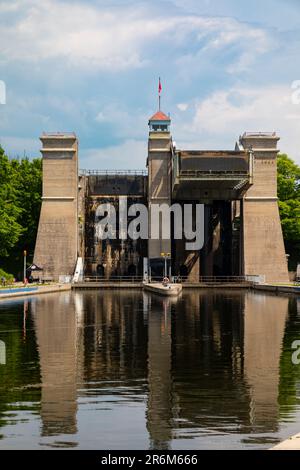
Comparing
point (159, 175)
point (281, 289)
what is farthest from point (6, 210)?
point (281, 289)

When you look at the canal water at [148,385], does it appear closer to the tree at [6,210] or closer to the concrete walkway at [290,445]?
the concrete walkway at [290,445]

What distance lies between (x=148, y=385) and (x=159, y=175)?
72868mm

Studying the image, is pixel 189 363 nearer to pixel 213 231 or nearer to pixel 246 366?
pixel 246 366

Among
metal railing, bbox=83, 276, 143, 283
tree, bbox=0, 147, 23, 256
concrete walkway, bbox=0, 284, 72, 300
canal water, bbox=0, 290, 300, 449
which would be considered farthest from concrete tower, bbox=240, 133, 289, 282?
canal water, bbox=0, 290, 300, 449

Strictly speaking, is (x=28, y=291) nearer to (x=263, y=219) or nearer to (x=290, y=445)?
(x=263, y=219)

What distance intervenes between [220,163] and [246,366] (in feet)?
199

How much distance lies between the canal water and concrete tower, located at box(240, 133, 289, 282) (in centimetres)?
5271

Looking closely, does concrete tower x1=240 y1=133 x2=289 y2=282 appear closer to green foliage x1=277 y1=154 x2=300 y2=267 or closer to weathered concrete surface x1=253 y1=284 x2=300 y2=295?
green foliage x1=277 y1=154 x2=300 y2=267

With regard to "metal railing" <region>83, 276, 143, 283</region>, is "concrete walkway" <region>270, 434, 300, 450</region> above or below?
above

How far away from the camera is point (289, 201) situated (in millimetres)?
96312

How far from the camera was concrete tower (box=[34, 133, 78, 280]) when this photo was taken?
286ft

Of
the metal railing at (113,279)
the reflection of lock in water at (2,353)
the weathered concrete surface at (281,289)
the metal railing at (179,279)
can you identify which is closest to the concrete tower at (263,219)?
the metal railing at (179,279)

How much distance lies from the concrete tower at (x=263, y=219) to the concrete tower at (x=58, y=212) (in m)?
21.7
